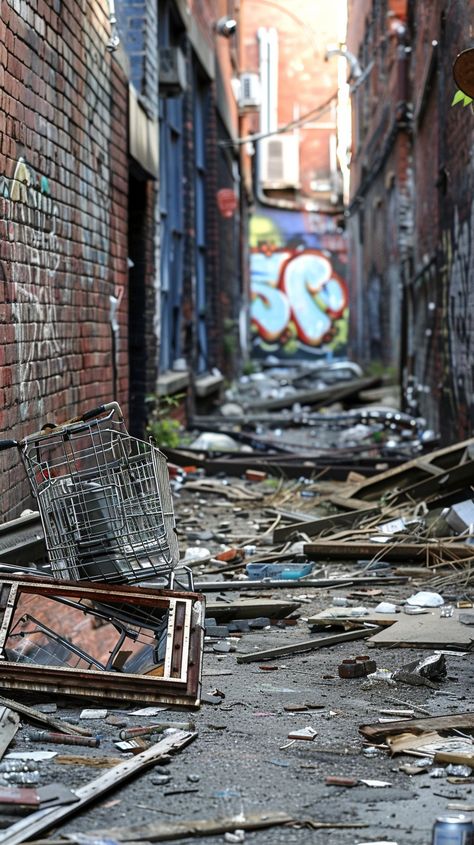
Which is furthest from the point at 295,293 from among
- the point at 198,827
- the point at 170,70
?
the point at 198,827

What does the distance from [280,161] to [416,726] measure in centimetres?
4003

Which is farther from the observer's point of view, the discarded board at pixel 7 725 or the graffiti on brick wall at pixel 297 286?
the graffiti on brick wall at pixel 297 286

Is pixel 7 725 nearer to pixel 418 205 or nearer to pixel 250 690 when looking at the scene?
pixel 250 690

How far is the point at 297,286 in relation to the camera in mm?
40188

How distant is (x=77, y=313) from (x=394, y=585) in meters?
2.74

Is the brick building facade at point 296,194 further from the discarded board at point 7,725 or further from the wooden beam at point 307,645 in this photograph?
the discarded board at point 7,725

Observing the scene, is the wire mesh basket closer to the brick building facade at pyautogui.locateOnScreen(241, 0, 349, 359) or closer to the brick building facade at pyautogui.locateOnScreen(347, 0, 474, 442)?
the brick building facade at pyautogui.locateOnScreen(347, 0, 474, 442)

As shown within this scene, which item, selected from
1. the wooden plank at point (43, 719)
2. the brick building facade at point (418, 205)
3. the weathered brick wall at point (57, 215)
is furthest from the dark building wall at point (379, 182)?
the wooden plank at point (43, 719)

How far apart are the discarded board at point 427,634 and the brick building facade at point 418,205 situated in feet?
17.0

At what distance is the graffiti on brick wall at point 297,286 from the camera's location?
3997 cm

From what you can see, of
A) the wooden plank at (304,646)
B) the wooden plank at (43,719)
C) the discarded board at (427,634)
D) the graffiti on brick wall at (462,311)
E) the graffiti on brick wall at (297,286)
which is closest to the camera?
the wooden plank at (43,719)

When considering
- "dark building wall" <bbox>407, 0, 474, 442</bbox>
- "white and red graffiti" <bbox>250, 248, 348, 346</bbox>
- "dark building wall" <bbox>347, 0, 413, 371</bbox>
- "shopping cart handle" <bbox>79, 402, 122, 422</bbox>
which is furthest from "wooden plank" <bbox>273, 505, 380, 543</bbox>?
"white and red graffiti" <bbox>250, 248, 348, 346</bbox>

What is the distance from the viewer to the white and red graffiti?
40.2 meters

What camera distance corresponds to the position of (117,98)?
9.50 meters
